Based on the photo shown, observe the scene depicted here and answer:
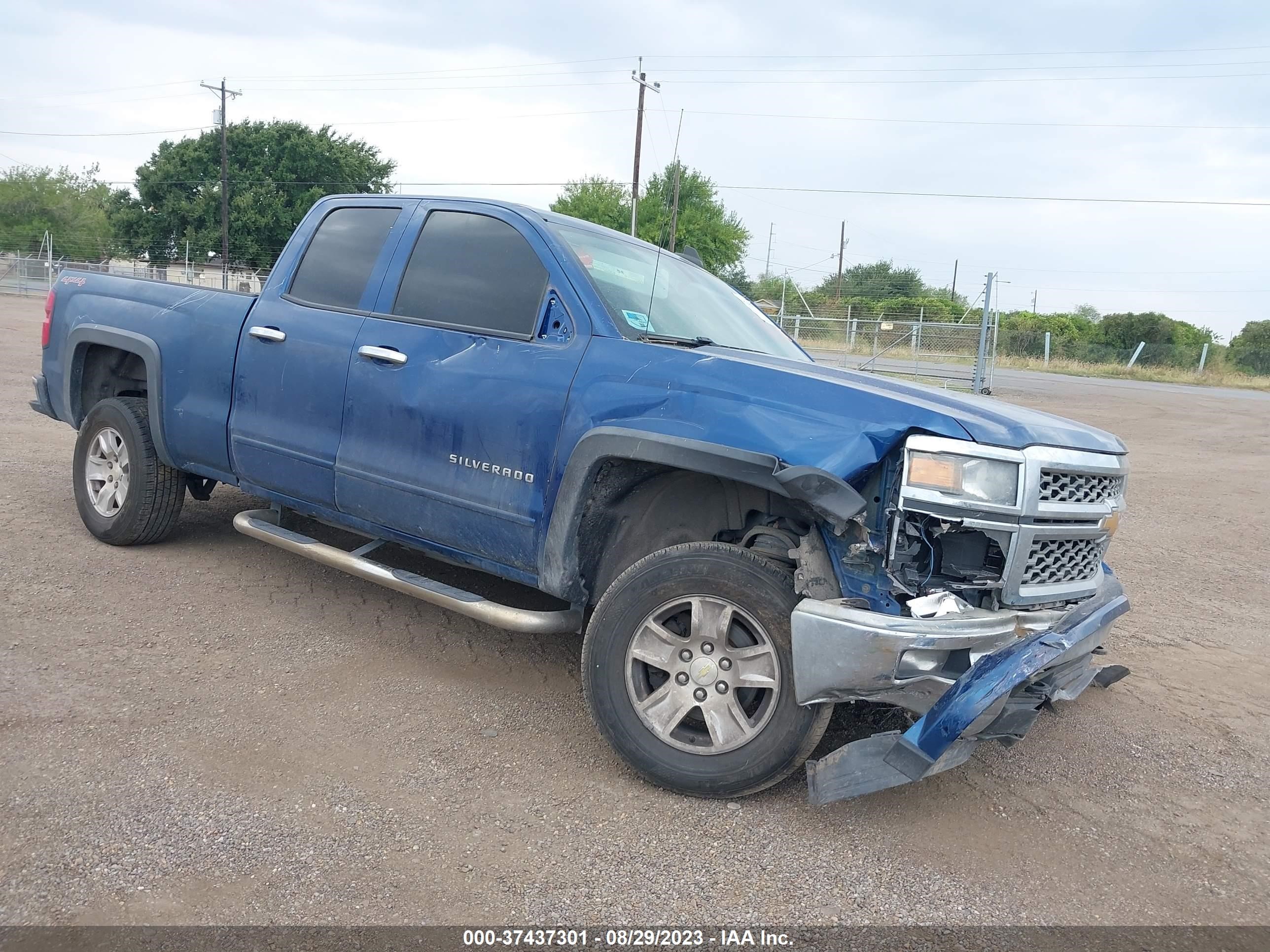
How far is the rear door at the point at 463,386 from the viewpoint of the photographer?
370 centimetres

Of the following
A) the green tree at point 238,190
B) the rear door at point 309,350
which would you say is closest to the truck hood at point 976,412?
the rear door at point 309,350

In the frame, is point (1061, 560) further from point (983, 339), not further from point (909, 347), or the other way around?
point (909, 347)

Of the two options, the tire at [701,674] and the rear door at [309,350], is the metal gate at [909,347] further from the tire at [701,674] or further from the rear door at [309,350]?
the tire at [701,674]

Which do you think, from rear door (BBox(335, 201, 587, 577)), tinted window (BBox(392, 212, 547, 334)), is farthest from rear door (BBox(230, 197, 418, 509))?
tinted window (BBox(392, 212, 547, 334))

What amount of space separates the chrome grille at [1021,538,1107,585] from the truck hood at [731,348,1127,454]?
31 centimetres

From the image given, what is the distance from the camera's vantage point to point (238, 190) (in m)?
54.3

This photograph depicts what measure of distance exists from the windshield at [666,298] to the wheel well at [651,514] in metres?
0.56

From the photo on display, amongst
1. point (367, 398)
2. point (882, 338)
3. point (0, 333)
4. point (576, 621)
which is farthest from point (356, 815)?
point (882, 338)

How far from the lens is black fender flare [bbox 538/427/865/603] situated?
2.92 metres

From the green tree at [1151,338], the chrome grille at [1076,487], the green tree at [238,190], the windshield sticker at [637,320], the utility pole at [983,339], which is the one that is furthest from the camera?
the green tree at [238,190]

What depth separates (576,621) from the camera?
3.78 m

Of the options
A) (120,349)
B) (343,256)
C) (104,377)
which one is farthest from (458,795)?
(104,377)

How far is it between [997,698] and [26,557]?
16.0 ft

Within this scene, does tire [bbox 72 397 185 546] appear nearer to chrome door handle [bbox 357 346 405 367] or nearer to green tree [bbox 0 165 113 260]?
chrome door handle [bbox 357 346 405 367]
